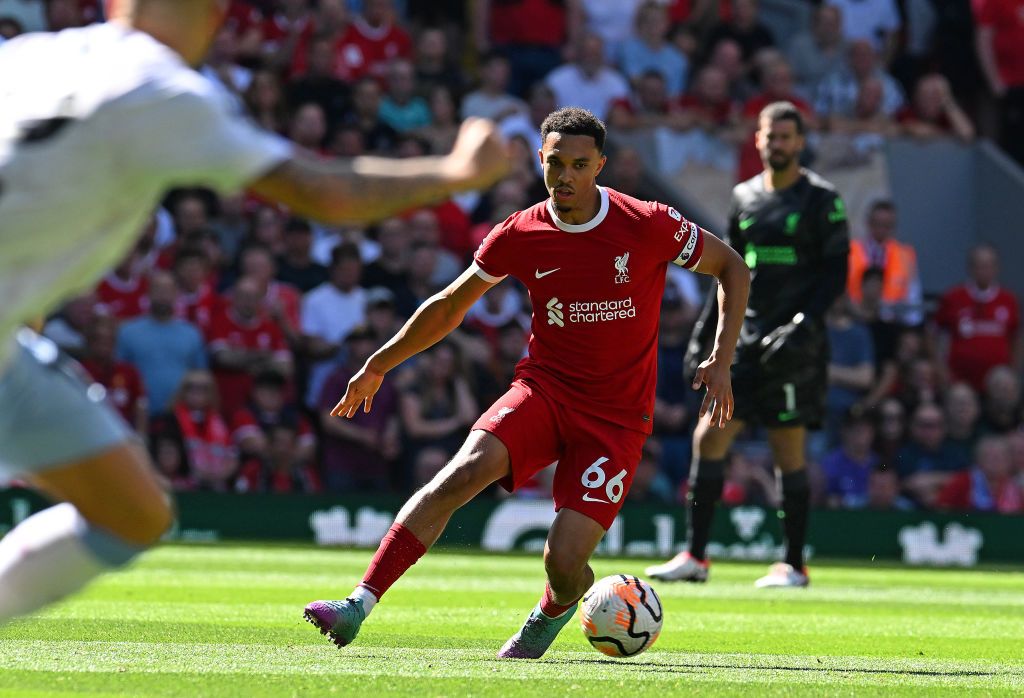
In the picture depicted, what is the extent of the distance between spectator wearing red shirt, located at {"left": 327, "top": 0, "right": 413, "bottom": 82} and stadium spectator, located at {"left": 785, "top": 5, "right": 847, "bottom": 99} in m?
4.73

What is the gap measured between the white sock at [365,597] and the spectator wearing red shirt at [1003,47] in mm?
14922

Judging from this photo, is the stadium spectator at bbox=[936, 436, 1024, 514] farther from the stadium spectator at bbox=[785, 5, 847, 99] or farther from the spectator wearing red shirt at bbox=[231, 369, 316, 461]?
the spectator wearing red shirt at bbox=[231, 369, 316, 461]

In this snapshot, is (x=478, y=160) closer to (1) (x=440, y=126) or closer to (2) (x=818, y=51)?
(1) (x=440, y=126)

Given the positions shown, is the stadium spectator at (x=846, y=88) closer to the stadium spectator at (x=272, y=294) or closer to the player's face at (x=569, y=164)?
the stadium spectator at (x=272, y=294)

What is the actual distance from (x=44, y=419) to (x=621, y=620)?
121 inches

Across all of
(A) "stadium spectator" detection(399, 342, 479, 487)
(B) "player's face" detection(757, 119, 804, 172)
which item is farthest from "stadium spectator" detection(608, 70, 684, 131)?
(B) "player's face" detection(757, 119, 804, 172)

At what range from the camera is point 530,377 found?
7465 mm

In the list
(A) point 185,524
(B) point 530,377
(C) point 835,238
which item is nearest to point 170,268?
(A) point 185,524

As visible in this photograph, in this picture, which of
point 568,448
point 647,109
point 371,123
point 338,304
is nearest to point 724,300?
point 568,448

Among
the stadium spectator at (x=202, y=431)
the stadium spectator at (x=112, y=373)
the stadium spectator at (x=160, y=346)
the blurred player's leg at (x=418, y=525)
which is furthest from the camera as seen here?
the stadium spectator at (x=160, y=346)

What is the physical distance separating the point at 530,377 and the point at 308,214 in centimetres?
327

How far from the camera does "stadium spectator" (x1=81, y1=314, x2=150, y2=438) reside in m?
14.6

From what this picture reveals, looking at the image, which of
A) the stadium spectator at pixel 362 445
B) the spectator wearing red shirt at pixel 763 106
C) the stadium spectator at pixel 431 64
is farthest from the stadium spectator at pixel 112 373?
the spectator wearing red shirt at pixel 763 106

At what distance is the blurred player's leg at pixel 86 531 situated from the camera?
15.7 feet
